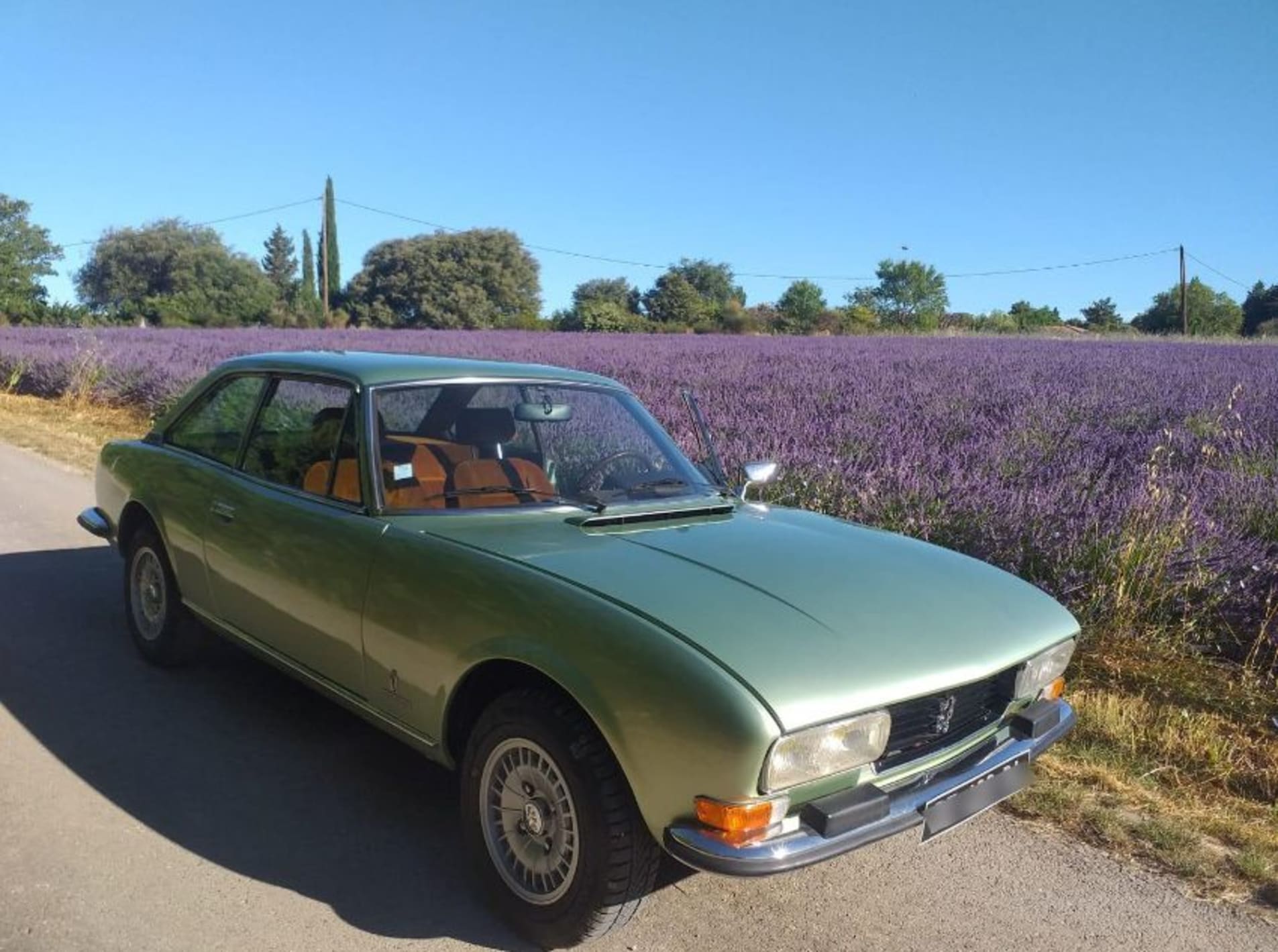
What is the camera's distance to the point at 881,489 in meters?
6.05

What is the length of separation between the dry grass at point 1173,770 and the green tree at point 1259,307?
70.0 m

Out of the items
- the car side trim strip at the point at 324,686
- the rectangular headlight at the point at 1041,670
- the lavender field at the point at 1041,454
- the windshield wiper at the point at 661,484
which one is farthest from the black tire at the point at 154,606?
the lavender field at the point at 1041,454

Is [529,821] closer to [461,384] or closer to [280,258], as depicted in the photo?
[461,384]

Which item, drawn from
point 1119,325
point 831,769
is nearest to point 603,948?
point 831,769

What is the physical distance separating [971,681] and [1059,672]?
0.65 m

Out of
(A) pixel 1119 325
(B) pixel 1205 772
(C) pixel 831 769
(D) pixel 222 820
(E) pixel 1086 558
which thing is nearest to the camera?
(C) pixel 831 769

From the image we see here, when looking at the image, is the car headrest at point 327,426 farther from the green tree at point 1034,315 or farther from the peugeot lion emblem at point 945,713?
the green tree at point 1034,315

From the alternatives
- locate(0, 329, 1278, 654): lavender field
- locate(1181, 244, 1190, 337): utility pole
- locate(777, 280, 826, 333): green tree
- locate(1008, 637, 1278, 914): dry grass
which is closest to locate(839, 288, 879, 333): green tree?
locate(777, 280, 826, 333): green tree

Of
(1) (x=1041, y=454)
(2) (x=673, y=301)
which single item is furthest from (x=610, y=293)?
(1) (x=1041, y=454)

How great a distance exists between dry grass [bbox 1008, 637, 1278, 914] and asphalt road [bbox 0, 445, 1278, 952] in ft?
0.56

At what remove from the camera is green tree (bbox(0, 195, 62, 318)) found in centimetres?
6075

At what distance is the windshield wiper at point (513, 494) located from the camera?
3340 millimetres

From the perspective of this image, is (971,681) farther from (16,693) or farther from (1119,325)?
(1119,325)

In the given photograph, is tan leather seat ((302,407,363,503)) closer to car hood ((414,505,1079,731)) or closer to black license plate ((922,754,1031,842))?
car hood ((414,505,1079,731))
